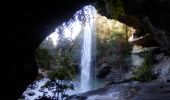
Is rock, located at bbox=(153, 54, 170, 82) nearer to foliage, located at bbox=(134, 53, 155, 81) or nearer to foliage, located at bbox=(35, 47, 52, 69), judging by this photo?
foliage, located at bbox=(134, 53, 155, 81)

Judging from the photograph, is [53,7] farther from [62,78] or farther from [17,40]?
[62,78]

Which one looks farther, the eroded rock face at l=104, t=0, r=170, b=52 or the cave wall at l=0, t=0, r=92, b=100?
the eroded rock face at l=104, t=0, r=170, b=52

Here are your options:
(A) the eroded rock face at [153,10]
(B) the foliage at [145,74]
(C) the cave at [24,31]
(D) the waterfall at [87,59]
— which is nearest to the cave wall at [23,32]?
(C) the cave at [24,31]

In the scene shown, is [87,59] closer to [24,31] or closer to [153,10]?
[153,10]

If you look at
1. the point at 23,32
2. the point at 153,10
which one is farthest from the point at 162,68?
the point at 23,32

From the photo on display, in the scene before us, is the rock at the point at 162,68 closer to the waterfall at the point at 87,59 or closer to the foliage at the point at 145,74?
the foliage at the point at 145,74

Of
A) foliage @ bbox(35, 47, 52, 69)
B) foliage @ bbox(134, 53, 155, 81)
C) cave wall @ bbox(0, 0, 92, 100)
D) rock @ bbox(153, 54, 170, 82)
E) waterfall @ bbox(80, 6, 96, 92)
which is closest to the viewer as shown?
cave wall @ bbox(0, 0, 92, 100)

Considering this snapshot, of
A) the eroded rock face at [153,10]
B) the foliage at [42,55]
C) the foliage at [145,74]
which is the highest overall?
the eroded rock face at [153,10]

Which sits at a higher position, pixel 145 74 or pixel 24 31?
pixel 24 31

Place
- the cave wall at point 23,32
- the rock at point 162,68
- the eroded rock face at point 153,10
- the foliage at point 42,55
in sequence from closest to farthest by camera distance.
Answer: the cave wall at point 23,32 → the foliage at point 42,55 → the eroded rock face at point 153,10 → the rock at point 162,68

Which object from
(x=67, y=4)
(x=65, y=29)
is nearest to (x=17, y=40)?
(x=67, y=4)

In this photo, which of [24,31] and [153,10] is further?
[153,10]

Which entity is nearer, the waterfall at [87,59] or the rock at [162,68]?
the rock at [162,68]

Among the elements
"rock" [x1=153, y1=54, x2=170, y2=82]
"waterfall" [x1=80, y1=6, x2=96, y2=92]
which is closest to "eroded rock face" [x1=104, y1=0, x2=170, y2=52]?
"rock" [x1=153, y1=54, x2=170, y2=82]
